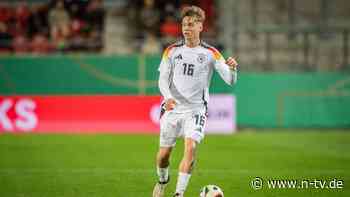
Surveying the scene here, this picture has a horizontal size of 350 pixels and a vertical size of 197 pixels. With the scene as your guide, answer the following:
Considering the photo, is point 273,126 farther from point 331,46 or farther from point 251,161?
point 251,161

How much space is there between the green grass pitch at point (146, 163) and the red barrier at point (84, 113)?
3.67ft

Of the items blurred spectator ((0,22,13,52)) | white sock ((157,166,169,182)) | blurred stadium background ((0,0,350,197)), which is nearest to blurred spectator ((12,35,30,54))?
blurred stadium background ((0,0,350,197))

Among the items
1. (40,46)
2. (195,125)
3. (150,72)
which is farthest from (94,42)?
(195,125)

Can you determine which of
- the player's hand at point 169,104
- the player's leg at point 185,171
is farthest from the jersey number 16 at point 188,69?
the player's leg at point 185,171

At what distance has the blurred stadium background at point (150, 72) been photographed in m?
22.5

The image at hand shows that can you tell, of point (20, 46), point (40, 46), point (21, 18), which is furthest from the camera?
point (21, 18)

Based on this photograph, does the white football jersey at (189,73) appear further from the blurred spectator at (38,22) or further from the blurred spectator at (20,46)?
the blurred spectator at (38,22)

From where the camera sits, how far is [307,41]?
2534 cm

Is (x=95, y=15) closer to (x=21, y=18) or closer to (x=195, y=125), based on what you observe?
(x=21, y=18)

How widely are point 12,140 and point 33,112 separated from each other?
277cm

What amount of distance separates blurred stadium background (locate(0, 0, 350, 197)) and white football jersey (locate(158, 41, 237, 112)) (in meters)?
8.48

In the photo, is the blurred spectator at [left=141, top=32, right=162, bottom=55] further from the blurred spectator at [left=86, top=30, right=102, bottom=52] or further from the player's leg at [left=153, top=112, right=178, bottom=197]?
the player's leg at [left=153, top=112, right=178, bottom=197]

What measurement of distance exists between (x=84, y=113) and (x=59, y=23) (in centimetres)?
337

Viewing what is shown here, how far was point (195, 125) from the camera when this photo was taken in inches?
406
